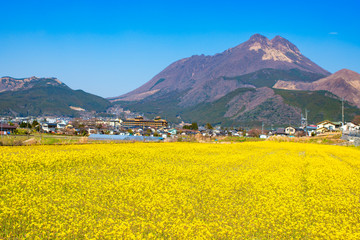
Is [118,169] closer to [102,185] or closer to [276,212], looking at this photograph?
[102,185]

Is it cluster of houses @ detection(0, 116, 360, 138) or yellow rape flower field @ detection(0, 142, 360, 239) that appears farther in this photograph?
cluster of houses @ detection(0, 116, 360, 138)

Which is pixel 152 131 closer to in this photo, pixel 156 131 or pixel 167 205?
pixel 156 131

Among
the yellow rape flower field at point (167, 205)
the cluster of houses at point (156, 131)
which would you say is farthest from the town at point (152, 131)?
the yellow rape flower field at point (167, 205)

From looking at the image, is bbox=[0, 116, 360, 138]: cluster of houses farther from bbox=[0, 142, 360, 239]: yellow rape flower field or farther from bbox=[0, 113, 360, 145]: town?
bbox=[0, 142, 360, 239]: yellow rape flower field

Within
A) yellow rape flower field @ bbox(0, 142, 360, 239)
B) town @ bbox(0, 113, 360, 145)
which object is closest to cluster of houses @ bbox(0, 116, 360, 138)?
town @ bbox(0, 113, 360, 145)

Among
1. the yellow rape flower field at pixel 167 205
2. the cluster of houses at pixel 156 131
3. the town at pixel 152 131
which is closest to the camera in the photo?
the yellow rape flower field at pixel 167 205

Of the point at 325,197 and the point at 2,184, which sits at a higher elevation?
the point at 2,184

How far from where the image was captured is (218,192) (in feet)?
37.2

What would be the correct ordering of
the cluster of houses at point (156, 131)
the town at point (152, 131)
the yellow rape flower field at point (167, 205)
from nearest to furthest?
the yellow rape flower field at point (167, 205) → the town at point (152, 131) → the cluster of houses at point (156, 131)

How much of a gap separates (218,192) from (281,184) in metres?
3.36

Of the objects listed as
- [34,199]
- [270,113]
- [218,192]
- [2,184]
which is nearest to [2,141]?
[2,184]

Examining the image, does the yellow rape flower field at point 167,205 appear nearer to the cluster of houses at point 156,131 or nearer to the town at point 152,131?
the town at point 152,131

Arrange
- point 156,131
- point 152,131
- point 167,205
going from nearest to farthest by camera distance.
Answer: point 167,205, point 152,131, point 156,131

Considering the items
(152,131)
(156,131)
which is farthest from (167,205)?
(156,131)
